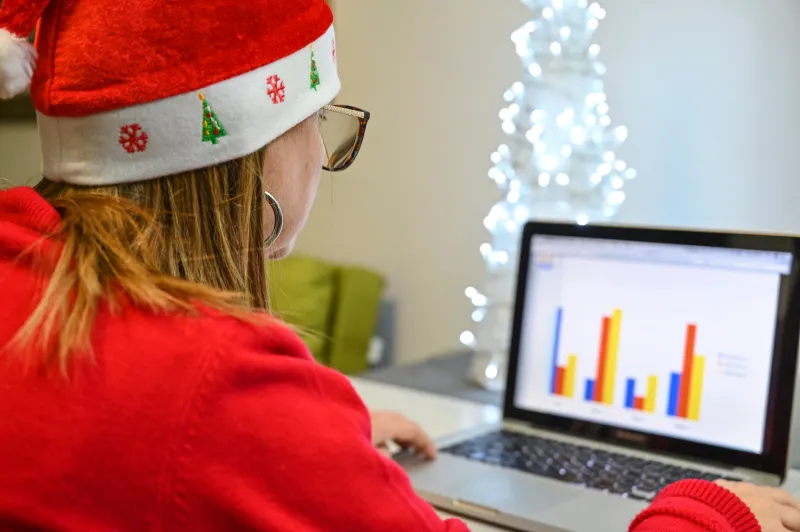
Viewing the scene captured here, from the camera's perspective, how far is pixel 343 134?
83 cm

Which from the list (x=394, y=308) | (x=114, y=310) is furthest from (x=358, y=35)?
(x=114, y=310)

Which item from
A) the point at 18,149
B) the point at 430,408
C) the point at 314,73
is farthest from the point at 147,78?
the point at 18,149

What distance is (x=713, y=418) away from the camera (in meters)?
0.98

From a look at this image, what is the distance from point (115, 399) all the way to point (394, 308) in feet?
4.32

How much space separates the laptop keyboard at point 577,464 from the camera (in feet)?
2.98

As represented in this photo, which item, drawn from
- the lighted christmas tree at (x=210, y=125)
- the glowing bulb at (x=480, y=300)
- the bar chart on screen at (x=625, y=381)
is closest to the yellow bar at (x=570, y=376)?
the bar chart on screen at (x=625, y=381)

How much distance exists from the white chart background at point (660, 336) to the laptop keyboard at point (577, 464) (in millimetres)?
53

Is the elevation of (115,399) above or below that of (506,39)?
below

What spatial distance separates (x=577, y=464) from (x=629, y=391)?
0.13 m

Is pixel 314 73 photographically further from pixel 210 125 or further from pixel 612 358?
pixel 612 358

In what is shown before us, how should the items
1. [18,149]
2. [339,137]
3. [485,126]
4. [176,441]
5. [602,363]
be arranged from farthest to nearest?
[18,149]
[485,126]
[602,363]
[339,137]
[176,441]

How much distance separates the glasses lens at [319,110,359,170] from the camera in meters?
0.80

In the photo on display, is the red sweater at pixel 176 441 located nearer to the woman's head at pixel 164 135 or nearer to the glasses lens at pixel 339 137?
the woman's head at pixel 164 135

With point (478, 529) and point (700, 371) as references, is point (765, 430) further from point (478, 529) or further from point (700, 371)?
point (478, 529)
